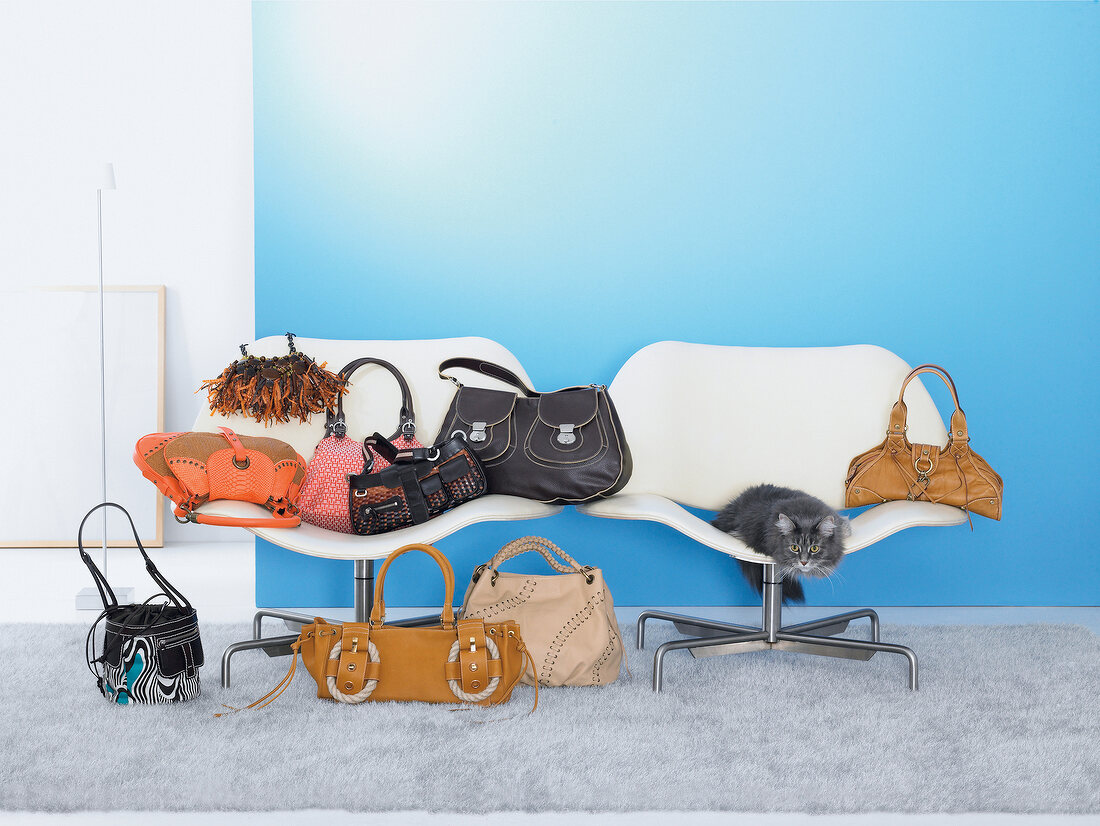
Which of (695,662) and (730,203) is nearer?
(695,662)

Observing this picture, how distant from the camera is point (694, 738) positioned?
1.72m

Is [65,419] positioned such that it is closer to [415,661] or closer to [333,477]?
[333,477]

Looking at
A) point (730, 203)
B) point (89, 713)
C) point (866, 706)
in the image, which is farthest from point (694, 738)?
point (730, 203)

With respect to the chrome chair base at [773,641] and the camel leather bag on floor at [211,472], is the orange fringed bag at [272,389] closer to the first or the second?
the camel leather bag on floor at [211,472]

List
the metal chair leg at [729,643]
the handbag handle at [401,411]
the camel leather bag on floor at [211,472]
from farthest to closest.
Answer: the handbag handle at [401,411] → the metal chair leg at [729,643] → the camel leather bag on floor at [211,472]

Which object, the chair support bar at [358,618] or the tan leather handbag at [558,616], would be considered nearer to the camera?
the tan leather handbag at [558,616]

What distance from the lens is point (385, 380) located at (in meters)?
2.50

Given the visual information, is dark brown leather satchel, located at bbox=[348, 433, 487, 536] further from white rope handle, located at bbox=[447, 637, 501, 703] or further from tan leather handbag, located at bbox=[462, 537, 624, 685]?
white rope handle, located at bbox=[447, 637, 501, 703]

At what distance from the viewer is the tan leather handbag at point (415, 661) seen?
1.85 meters

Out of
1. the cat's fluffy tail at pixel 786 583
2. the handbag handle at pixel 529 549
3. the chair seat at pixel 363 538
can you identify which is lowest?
the cat's fluffy tail at pixel 786 583

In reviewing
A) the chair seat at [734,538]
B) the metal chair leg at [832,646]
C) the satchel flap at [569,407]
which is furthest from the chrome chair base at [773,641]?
the satchel flap at [569,407]

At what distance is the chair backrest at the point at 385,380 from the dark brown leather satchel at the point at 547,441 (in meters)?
0.17

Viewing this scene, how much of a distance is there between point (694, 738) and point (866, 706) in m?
0.48

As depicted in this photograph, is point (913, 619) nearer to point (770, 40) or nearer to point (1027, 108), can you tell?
point (1027, 108)
